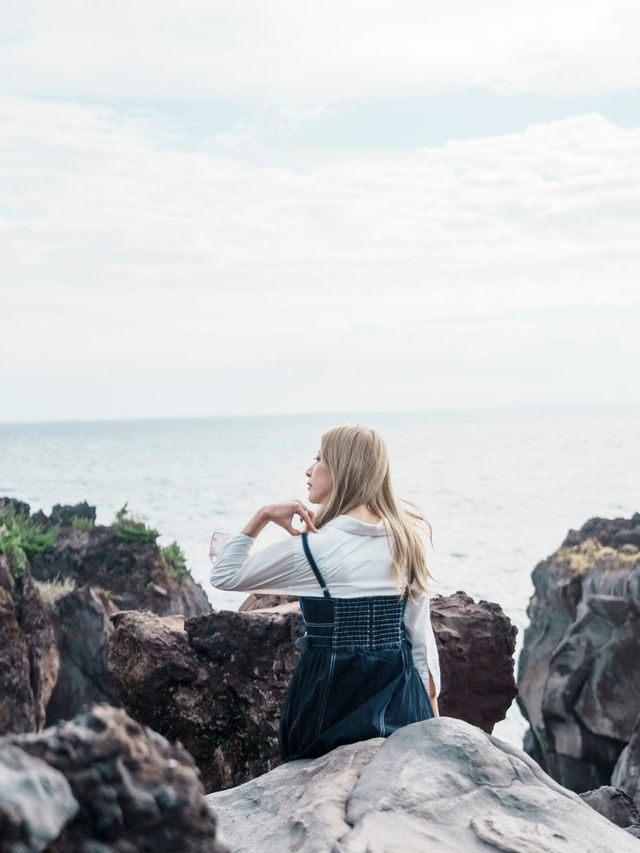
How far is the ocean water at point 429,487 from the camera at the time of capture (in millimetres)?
44688

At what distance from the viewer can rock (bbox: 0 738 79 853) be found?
7.40 feet

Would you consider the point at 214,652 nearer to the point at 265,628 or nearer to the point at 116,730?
the point at 265,628

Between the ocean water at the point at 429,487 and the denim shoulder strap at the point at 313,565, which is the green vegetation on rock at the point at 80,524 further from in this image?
the denim shoulder strap at the point at 313,565

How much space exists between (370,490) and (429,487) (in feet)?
281

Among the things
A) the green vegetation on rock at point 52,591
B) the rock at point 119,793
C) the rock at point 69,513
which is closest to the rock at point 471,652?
the rock at point 119,793

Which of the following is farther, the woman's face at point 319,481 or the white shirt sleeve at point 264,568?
the woman's face at point 319,481

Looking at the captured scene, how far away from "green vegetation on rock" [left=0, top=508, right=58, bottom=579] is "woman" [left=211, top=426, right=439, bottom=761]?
9.21 m

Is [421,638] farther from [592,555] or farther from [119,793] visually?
[592,555]

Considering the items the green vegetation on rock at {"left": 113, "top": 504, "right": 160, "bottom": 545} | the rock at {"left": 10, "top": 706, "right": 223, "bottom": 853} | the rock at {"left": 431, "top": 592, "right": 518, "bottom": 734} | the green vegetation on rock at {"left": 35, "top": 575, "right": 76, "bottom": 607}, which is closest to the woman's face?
the rock at {"left": 10, "top": 706, "right": 223, "bottom": 853}

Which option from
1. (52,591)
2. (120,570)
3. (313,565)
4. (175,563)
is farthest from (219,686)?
(175,563)

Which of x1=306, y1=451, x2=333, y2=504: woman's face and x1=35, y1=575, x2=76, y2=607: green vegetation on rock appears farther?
x1=35, y1=575, x2=76, y2=607: green vegetation on rock

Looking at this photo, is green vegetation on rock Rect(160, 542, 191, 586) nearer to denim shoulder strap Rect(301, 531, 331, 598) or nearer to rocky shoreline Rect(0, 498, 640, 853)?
rocky shoreline Rect(0, 498, 640, 853)

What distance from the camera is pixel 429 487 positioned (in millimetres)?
89750

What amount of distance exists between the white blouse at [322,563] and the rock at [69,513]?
1308 cm
